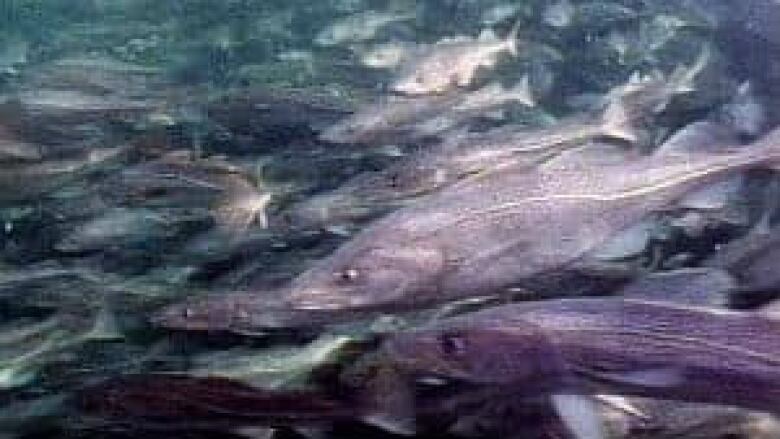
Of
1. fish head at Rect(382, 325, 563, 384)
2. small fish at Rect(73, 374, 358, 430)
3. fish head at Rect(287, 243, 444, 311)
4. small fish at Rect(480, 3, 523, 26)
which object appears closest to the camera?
fish head at Rect(382, 325, 563, 384)

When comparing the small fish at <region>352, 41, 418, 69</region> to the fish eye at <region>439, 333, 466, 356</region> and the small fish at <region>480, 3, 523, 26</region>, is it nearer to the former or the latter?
the small fish at <region>480, 3, 523, 26</region>

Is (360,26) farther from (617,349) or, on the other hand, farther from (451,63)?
(617,349)

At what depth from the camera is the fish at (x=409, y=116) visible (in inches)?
219

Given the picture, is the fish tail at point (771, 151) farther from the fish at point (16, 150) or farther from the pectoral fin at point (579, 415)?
the fish at point (16, 150)

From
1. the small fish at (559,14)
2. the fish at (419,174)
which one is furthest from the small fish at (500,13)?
the fish at (419,174)

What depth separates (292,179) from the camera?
5.11 m

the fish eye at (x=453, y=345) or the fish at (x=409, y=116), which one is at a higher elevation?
the fish eye at (x=453, y=345)

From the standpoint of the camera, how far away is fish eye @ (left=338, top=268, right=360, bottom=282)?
2941 mm

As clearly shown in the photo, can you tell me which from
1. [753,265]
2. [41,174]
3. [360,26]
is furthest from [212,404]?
[360,26]

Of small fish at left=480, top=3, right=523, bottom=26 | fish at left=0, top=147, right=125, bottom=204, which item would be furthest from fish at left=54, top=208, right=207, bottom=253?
small fish at left=480, top=3, right=523, bottom=26

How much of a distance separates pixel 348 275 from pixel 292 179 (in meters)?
2.23

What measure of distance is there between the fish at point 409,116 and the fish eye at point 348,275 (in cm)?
259

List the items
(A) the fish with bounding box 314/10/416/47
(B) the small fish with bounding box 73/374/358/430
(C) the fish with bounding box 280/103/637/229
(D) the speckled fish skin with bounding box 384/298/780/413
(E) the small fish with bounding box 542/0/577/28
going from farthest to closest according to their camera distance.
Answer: (A) the fish with bounding box 314/10/416/47 → (E) the small fish with bounding box 542/0/577/28 → (C) the fish with bounding box 280/103/637/229 → (B) the small fish with bounding box 73/374/358/430 → (D) the speckled fish skin with bounding box 384/298/780/413

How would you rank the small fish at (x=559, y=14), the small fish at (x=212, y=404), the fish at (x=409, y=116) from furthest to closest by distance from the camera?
the small fish at (x=559, y=14), the fish at (x=409, y=116), the small fish at (x=212, y=404)
